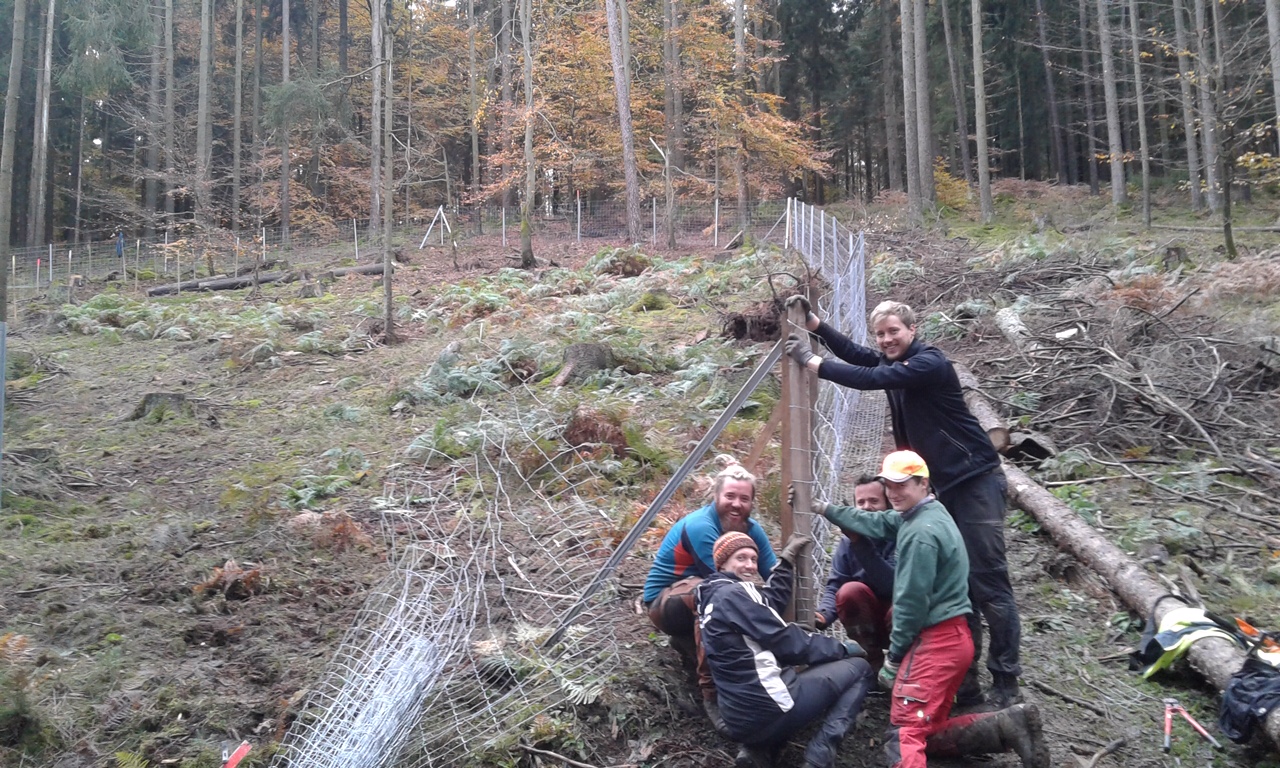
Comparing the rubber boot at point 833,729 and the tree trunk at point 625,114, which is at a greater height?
the tree trunk at point 625,114

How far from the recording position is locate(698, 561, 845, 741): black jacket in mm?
3896

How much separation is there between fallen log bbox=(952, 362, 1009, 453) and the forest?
51.0 feet

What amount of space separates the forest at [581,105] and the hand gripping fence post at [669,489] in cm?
1929

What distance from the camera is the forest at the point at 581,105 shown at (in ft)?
87.4

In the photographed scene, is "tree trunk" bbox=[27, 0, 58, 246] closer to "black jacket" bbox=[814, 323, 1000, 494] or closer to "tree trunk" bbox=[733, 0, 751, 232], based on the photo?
"tree trunk" bbox=[733, 0, 751, 232]

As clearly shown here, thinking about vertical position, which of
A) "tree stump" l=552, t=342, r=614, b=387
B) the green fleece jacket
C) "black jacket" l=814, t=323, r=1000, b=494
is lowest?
the green fleece jacket

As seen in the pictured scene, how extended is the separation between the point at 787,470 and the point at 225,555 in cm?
436

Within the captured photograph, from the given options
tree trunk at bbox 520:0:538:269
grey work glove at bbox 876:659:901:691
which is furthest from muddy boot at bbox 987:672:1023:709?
tree trunk at bbox 520:0:538:269

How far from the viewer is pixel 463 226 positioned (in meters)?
34.2

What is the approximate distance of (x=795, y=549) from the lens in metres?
4.19

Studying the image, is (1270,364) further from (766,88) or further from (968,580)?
(766,88)

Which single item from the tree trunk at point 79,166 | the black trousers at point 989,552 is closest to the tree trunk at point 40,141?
the tree trunk at point 79,166

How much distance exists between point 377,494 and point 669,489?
160 inches

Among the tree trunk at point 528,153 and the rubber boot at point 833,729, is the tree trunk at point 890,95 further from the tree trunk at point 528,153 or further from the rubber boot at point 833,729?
the rubber boot at point 833,729
